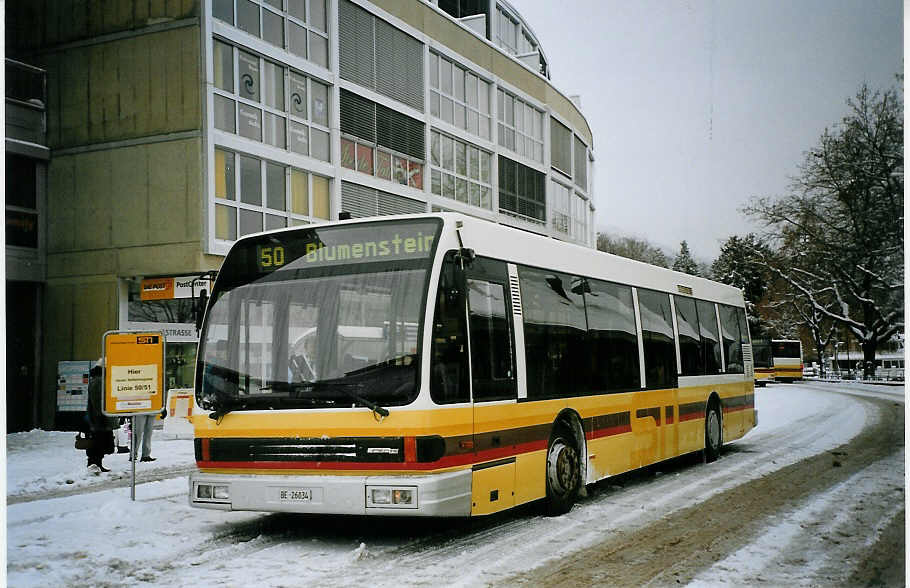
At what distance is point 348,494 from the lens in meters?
7.38

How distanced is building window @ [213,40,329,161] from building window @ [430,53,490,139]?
8.26 feet

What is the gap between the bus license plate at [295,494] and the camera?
7.50m

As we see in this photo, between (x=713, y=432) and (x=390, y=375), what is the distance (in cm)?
809

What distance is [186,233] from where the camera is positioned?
15172 mm

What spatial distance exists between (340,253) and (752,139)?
5612 mm

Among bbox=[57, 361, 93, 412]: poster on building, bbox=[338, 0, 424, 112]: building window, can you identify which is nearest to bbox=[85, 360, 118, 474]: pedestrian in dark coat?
bbox=[57, 361, 93, 412]: poster on building

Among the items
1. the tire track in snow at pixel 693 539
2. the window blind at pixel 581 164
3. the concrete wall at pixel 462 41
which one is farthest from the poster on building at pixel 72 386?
the concrete wall at pixel 462 41

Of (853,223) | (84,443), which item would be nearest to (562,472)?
(853,223)

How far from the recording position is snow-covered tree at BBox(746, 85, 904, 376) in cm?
880

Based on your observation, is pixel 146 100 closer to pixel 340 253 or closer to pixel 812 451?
pixel 340 253

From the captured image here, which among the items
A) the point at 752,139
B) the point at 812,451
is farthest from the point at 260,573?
the point at 812,451

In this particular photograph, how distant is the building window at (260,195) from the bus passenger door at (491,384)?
9338 millimetres

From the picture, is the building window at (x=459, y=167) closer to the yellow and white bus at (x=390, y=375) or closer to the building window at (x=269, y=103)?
the building window at (x=269, y=103)

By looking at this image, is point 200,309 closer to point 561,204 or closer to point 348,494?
point 348,494
